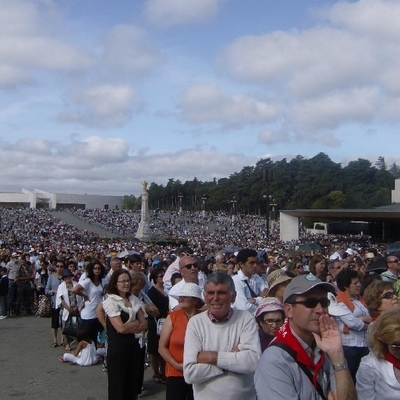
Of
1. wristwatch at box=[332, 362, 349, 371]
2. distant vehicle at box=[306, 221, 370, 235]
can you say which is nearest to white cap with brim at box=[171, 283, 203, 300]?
wristwatch at box=[332, 362, 349, 371]

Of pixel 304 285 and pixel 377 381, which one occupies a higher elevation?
pixel 304 285

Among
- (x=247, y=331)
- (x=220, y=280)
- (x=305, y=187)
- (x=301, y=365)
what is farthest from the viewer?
(x=305, y=187)

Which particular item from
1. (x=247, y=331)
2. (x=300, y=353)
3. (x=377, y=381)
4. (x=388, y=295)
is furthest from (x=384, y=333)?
(x=388, y=295)

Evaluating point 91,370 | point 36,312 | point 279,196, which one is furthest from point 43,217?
point 91,370

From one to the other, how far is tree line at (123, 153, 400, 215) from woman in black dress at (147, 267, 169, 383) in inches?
2480

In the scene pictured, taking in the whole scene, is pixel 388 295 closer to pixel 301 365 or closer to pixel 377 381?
pixel 377 381

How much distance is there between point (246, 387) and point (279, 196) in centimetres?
9653

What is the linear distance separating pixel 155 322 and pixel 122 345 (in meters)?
2.08

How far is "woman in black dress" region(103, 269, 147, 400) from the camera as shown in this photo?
500 cm

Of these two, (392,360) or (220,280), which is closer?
(392,360)

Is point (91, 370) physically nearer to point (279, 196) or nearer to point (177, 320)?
point (177, 320)

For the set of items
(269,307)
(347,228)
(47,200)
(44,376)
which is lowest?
(44,376)

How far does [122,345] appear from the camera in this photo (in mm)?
5012

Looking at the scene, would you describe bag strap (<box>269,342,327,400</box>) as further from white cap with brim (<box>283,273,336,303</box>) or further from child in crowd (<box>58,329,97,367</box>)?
child in crowd (<box>58,329,97,367</box>)
